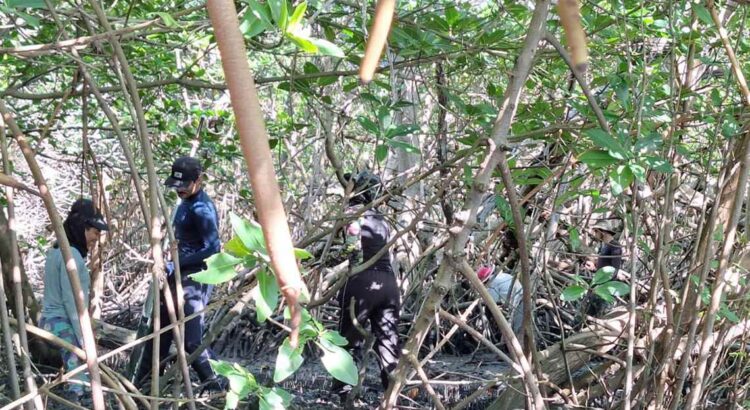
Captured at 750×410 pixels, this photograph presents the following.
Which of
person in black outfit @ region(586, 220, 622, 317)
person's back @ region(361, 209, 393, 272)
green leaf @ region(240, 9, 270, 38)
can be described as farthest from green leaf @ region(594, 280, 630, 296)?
person in black outfit @ region(586, 220, 622, 317)

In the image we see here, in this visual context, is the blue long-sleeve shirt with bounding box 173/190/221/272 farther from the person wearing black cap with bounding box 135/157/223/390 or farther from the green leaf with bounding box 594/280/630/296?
the green leaf with bounding box 594/280/630/296

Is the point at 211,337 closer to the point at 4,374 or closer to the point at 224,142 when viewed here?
the point at 4,374

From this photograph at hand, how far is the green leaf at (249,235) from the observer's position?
1430 millimetres

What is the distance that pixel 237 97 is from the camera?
57 cm

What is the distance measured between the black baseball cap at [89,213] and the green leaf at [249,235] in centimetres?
303

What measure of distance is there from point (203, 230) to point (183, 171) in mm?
371

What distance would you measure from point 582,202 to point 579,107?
2894 mm

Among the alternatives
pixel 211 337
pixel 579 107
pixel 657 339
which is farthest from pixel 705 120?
pixel 211 337

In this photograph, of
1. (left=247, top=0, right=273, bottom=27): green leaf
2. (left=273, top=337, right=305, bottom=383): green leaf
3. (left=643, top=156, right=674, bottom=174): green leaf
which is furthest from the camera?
(left=643, top=156, right=674, bottom=174): green leaf

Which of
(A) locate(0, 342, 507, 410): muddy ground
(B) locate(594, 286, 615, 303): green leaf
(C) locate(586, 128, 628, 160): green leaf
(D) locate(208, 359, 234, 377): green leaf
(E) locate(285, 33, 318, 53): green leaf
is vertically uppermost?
(E) locate(285, 33, 318, 53): green leaf

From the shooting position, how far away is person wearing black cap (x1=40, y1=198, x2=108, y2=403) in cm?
431

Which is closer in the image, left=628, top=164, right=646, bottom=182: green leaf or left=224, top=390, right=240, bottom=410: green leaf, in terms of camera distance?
left=224, top=390, right=240, bottom=410: green leaf

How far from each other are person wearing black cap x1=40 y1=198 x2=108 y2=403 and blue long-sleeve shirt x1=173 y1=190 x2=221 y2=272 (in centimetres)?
44

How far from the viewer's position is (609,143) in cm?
197
